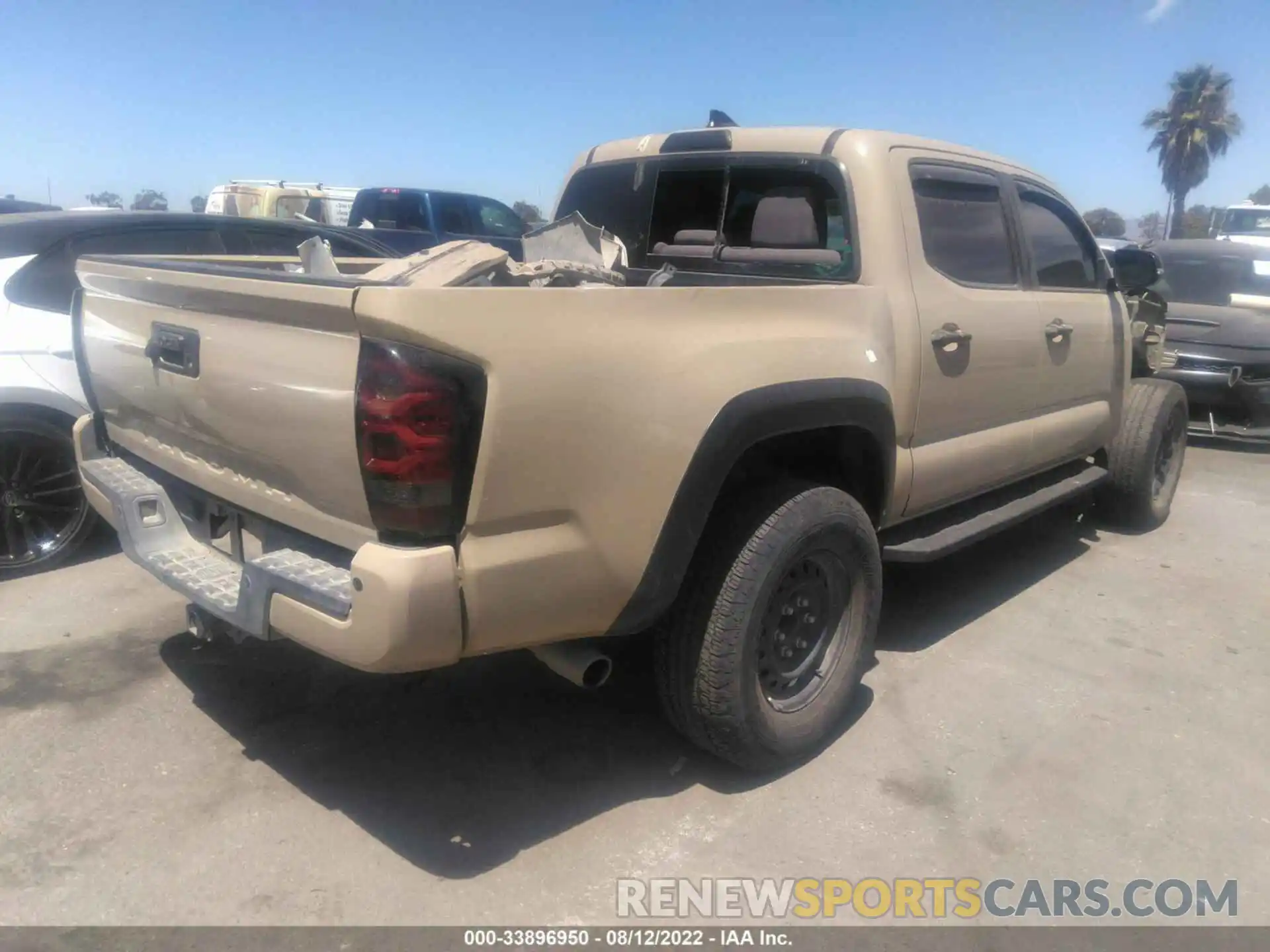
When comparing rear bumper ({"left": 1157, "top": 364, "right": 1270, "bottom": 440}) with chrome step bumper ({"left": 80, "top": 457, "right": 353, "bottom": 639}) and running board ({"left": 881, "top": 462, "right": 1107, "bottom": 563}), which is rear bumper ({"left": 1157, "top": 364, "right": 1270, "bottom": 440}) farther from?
chrome step bumper ({"left": 80, "top": 457, "right": 353, "bottom": 639})

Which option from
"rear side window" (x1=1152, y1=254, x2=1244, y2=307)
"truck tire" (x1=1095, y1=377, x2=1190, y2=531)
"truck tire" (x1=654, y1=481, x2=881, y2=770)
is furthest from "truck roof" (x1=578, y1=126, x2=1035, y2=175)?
"rear side window" (x1=1152, y1=254, x2=1244, y2=307)

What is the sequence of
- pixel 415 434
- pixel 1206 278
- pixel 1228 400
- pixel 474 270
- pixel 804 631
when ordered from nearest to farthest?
pixel 415 434 → pixel 474 270 → pixel 804 631 → pixel 1228 400 → pixel 1206 278

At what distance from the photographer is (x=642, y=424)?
98.9 inches

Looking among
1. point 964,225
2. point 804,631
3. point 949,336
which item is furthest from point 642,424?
point 964,225

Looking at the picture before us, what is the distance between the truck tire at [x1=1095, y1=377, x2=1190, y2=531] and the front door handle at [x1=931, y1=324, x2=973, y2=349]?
2296mm

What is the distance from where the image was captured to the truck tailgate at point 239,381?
7.56 ft

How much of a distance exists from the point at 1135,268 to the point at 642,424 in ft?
12.8

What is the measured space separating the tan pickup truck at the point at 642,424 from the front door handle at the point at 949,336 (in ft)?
0.04

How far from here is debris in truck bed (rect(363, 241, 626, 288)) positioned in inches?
116

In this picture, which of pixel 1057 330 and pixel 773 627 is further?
pixel 1057 330

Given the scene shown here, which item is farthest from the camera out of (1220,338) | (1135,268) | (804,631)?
(1220,338)

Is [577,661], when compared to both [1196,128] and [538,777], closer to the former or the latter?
[538,777]

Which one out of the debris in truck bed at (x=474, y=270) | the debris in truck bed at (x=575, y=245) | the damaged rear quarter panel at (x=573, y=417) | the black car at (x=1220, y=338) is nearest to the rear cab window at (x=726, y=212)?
the debris in truck bed at (x=575, y=245)
